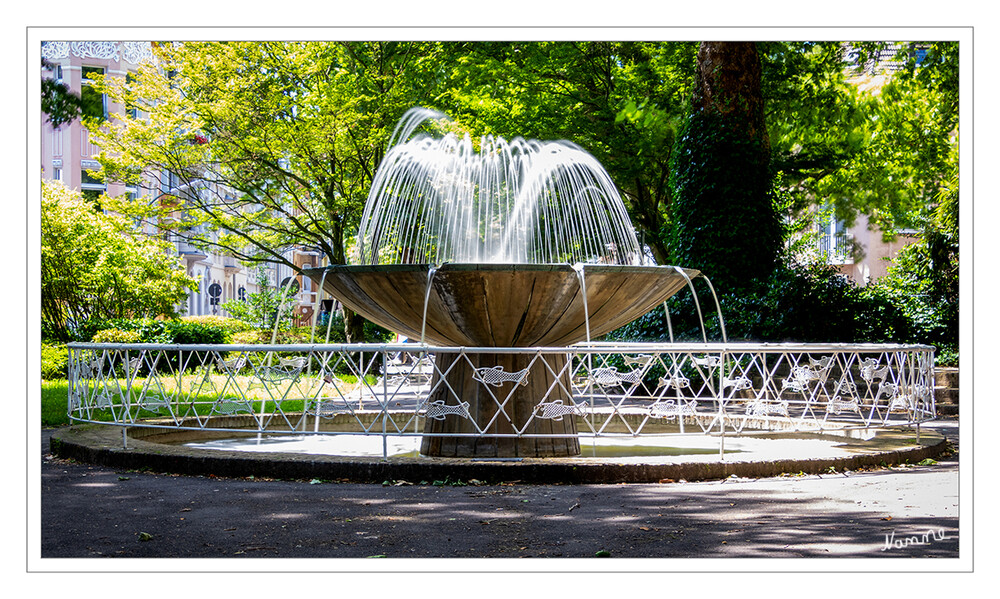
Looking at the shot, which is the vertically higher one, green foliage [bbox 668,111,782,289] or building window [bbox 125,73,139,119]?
building window [bbox 125,73,139,119]

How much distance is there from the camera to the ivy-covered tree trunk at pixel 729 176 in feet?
59.3

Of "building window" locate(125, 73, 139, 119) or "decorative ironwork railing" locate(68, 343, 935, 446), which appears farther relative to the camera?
"building window" locate(125, 73, 139, 119)

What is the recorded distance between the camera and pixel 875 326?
1658 centimetres

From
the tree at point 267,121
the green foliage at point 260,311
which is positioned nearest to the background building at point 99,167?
the tree at point 267,121

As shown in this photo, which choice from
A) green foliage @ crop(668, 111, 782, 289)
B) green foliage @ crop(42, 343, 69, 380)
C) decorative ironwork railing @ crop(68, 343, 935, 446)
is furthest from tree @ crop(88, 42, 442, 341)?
decorative ironwork railing @ crop(68, 343, 935, 446)

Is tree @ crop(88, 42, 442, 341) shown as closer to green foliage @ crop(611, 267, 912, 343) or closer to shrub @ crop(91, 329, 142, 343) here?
shrub @ crop(91, 329, 142, 343)

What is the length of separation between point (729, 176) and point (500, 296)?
36.4 ft

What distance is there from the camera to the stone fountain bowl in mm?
8148

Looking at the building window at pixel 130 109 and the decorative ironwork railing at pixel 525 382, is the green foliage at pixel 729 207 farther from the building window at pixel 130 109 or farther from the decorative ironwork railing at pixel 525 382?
the building window at pixel 130 109

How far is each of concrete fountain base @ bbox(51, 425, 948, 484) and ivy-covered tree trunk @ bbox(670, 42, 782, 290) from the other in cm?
945

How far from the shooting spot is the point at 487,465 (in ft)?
24.7

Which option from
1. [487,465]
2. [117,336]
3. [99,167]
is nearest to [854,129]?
[487,465]

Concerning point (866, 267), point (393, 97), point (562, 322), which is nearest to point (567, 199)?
point (393, 97)

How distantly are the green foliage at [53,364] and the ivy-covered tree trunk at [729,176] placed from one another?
14146 millimetres
